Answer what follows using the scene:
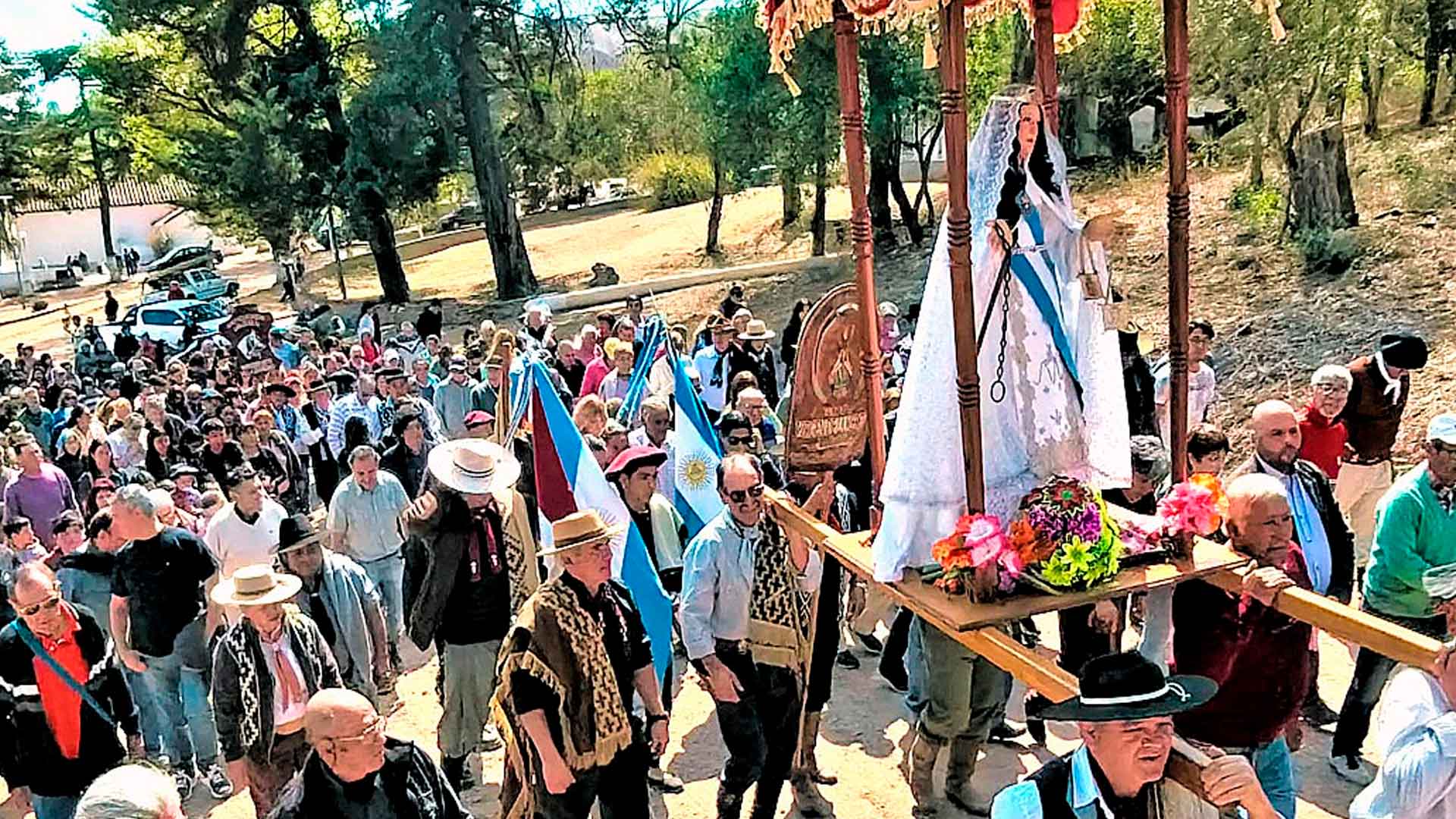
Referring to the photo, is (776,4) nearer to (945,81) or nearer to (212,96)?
(945,81)

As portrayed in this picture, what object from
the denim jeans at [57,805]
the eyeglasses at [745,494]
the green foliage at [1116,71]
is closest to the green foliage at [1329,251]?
the green foliage at [1116,71]

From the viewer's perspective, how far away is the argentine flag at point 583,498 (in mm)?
6355

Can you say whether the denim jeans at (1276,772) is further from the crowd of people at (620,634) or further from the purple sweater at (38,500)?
the purple sweater at (38,500)

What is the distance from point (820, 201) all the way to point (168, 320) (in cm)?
1364

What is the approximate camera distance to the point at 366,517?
26.2 ft

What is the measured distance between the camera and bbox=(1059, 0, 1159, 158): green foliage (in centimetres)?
1972

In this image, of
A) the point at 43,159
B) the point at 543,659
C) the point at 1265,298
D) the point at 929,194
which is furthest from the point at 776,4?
the point at 43,159

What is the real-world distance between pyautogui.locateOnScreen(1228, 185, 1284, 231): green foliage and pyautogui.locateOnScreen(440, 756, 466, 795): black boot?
42.0 feet

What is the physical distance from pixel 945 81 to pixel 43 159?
52057 mm

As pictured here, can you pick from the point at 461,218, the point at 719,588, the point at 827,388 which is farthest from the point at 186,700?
the point at 461,218

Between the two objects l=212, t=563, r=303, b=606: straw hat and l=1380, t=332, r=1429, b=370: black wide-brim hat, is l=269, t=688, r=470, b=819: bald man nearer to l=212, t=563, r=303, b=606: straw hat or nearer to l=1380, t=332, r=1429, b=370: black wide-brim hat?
l=212, t=563, r=303, b=606: straw hat

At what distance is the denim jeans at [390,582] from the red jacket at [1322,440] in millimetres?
5844

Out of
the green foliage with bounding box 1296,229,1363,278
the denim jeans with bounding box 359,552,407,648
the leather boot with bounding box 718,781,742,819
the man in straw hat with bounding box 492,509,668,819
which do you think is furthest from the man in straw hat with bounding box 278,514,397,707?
the green foliage with bounding box 1296,229,1363,278

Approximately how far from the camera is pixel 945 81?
3.91 m
